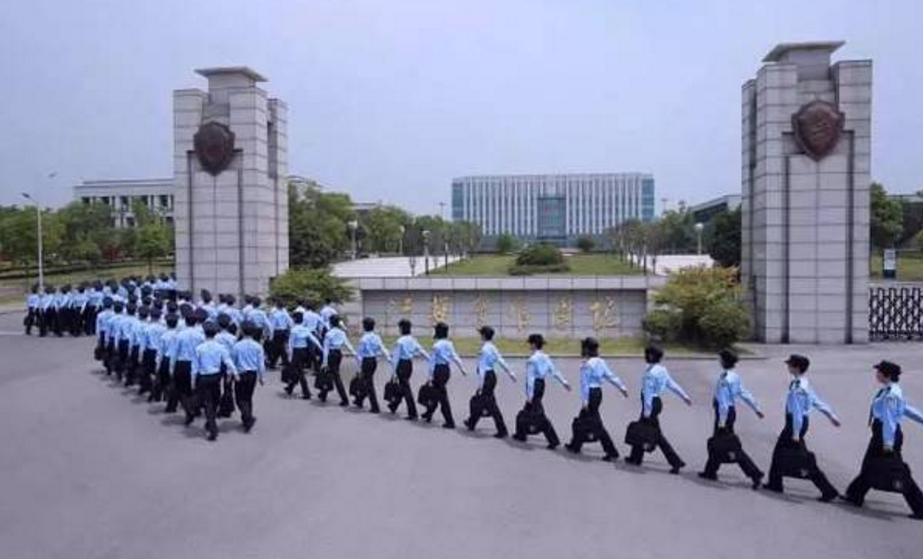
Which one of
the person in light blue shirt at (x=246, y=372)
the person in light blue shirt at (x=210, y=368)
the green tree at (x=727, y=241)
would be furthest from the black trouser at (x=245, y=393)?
the green tree at (x=727, y=241)

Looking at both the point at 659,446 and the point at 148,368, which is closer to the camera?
the point at 659,446

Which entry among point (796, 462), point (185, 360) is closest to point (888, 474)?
point (796, 462)

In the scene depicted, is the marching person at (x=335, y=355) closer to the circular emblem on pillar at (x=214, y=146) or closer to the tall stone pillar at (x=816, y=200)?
the circular emblem on pillar at (x=214, y=146)

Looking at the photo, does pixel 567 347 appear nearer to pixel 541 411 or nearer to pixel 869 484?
pixel 541 411

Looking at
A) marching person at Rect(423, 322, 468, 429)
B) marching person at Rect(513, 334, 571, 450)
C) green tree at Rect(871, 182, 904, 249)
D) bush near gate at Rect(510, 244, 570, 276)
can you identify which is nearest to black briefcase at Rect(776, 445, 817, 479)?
marching person at Rect(513, 334, 571, 450)

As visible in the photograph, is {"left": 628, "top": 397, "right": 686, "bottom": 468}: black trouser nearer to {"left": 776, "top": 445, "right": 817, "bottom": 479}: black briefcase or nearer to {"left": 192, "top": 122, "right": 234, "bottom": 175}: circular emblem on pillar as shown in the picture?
{"left": 776, "top": 445, "right": 817, "bottom": 479}: black briefcase

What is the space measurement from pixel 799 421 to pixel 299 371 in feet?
23.9

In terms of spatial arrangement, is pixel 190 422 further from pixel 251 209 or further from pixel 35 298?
pixel 35 298

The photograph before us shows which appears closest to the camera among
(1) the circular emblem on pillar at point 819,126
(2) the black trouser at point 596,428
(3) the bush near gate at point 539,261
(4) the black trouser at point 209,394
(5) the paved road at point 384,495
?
(5) the paved road at point 384,495

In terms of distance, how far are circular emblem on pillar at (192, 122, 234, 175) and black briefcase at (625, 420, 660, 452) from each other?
46.2ft

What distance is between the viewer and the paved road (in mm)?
6102

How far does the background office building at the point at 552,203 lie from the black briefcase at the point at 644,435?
104 meters

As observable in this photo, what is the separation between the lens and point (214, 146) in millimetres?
19500

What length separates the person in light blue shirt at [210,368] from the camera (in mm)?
9625
